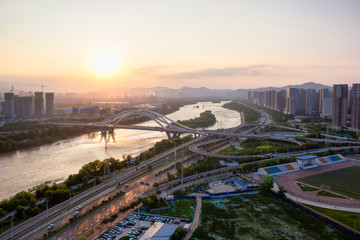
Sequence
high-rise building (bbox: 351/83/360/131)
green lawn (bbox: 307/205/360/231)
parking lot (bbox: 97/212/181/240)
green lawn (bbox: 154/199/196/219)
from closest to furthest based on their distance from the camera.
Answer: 1. parking lot (bbox: 97/212/181/240)
2. green lawn (bbox: 307/205/360/231)
3. green lawn (bbox: 154/199/196/219)
4. high-rise building (bbox: 351/83/360/131)

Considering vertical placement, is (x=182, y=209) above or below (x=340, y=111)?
below

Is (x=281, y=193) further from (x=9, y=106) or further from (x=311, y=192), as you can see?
(x=9, y=106)

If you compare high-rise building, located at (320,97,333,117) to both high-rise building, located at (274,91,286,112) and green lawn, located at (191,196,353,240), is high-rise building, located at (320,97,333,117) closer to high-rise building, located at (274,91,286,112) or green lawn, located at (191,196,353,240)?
high-rise building, located at (274,91,286,112)

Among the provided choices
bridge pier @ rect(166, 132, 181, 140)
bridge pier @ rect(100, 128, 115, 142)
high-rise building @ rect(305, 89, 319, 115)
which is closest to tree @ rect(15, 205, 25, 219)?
bridge pier @ rect(166, 132, 181, 140)

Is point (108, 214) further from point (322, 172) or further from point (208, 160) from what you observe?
point (322, 172)

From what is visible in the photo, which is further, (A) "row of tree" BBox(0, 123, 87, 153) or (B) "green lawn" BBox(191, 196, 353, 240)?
(A) "row of tree" BBox(0, 123, 87, 153)

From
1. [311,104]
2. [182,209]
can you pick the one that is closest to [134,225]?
[182,209]
